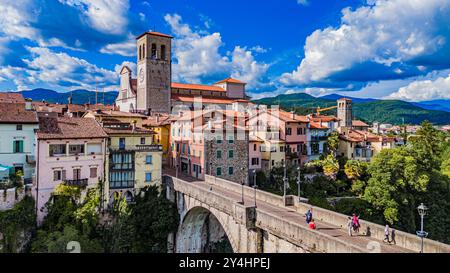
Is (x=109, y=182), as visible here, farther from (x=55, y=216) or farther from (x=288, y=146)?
(x=288, y=146)

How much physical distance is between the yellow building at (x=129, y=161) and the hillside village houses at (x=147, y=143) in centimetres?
11

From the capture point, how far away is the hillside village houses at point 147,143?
34.0 meters

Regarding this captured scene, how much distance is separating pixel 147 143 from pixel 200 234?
1212 centimetres

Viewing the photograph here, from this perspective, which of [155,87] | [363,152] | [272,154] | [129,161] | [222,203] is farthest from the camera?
[155,87]

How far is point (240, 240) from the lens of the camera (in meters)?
25.1

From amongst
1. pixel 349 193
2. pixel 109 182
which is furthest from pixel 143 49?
pixel 349 193

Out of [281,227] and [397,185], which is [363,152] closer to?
[397,185]

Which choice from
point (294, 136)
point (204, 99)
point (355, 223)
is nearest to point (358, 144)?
point (294, 136)

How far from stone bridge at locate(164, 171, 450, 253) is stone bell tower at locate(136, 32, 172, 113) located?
40.0 metres

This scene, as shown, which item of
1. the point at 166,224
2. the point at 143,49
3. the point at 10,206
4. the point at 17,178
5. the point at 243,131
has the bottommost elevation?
the point at 166,224

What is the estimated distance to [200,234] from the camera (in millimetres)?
38656

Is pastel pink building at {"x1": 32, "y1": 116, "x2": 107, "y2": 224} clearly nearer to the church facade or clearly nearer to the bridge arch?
the bridge arch

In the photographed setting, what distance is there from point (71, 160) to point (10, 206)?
665 centimetres
